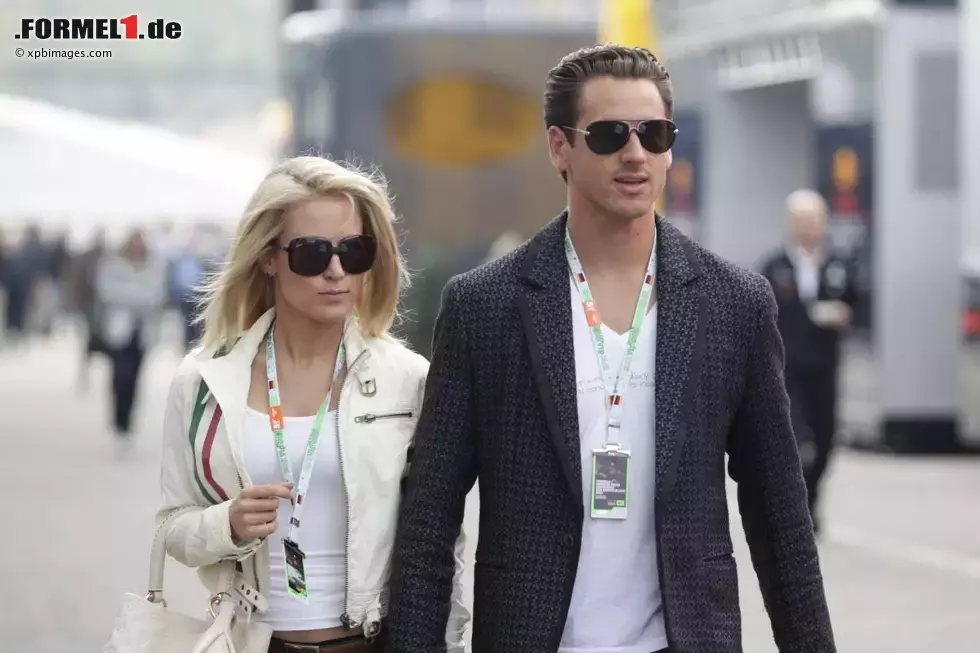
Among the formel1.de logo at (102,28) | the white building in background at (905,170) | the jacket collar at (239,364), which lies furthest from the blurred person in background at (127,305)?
the jacket collar at (239,364)

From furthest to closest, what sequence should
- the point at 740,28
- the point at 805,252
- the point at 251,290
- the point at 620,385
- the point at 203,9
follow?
the point at 203,9, the point at 740,28, the point at 805,252, the point at 251,290, the point at 620,385

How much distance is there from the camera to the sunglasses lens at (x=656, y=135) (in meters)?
3.55

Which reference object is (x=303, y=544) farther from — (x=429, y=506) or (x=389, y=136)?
(x=389, y=136)

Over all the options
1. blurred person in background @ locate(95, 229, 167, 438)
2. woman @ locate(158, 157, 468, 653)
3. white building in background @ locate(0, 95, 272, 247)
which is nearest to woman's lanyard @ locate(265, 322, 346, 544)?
woman @ locate(158, 157, 468, 653)

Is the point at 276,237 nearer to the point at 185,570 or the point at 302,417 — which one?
the point at 302,417

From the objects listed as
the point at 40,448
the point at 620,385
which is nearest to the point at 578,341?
the point at 620,385

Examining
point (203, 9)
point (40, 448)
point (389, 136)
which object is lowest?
point (40, 448)

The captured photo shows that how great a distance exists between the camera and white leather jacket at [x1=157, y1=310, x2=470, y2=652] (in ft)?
12.1

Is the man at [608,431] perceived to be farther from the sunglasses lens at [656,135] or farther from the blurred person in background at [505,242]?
the blurred person in background at [505,242]

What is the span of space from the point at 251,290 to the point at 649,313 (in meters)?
0.92

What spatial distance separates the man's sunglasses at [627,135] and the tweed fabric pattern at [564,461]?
0.19 m

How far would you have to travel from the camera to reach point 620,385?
3465mm

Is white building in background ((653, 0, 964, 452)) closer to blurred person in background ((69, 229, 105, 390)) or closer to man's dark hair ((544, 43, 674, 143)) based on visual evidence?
blurred person in background ((69, 229, 105, 390))

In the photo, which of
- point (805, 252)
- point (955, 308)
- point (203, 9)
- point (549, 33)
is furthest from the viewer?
point (203, 9)
